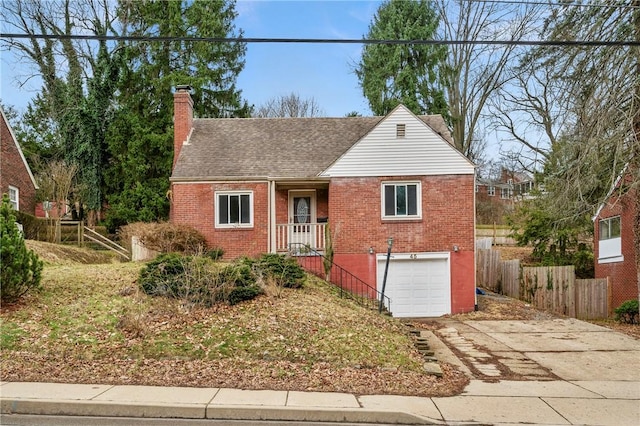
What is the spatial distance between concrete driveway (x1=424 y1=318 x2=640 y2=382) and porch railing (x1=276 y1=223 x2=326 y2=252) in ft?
17.1

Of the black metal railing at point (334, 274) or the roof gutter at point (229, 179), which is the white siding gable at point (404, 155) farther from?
the black metal railing at point (334, 274)

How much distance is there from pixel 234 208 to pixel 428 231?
280 inches

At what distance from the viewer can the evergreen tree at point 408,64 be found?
34125mm

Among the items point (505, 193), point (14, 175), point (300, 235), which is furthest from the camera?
point (505, 193)

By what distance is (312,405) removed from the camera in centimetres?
673

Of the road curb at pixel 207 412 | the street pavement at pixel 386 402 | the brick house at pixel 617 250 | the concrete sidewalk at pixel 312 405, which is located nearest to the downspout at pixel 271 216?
the street pavement at pixel 386 402

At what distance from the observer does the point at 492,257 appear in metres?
23.6

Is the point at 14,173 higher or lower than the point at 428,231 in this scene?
higher

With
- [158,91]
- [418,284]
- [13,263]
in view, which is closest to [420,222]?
[418,284]

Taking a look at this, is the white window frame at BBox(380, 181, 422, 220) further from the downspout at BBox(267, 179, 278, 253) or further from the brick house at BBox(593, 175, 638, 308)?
the brick house at BBox(593, 175, 638, 308)

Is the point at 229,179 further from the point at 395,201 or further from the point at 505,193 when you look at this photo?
the point at 505,193

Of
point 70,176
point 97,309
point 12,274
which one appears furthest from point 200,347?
point 70,176

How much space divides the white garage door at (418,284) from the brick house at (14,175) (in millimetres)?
18107

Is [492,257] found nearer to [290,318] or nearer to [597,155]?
[597,155]
